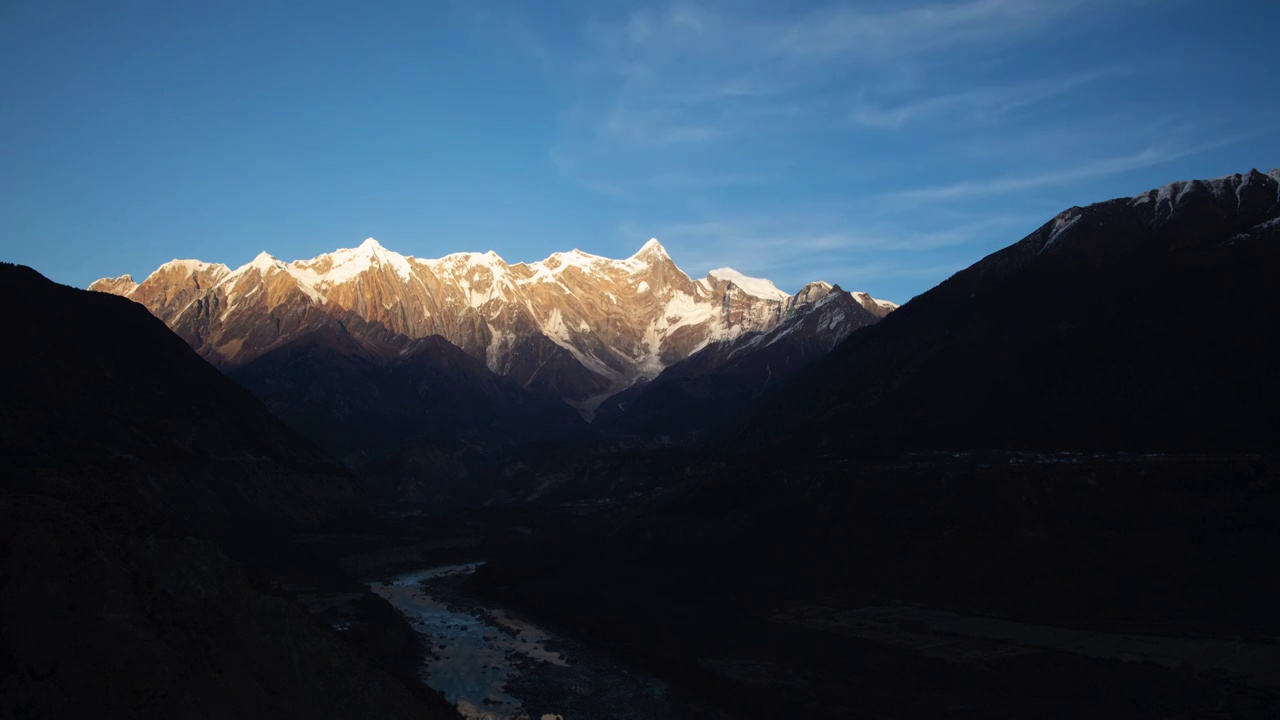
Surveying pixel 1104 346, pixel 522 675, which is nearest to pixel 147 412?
pixel 522 675

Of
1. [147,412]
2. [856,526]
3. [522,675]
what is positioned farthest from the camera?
[147,412]

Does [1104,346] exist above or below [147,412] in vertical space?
below

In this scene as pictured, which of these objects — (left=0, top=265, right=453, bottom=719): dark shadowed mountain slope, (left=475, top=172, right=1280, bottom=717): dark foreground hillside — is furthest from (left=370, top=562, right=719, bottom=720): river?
(left=0, top=265, right=453, bottom=719): dark shadowed mountain slope

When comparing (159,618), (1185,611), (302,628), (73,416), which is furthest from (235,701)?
(73,416)

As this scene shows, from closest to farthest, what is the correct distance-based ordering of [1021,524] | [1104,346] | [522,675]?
1. [522,675]
2. [1021,524]
3. [1104,346]

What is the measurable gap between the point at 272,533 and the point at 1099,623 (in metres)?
119

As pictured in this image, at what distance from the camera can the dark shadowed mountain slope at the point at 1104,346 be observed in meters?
121

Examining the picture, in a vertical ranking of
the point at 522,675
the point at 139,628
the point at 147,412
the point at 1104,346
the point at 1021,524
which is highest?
the point at 147,412

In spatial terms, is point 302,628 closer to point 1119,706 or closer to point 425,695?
point 425,695

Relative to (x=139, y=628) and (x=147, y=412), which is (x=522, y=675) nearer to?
(x=139, y=628)

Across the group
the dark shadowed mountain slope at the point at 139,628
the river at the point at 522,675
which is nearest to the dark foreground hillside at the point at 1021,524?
the river at the point at 522,675

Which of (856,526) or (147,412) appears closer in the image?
(856,526)

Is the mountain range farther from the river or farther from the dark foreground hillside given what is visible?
the river

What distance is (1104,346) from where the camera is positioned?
139875mm
